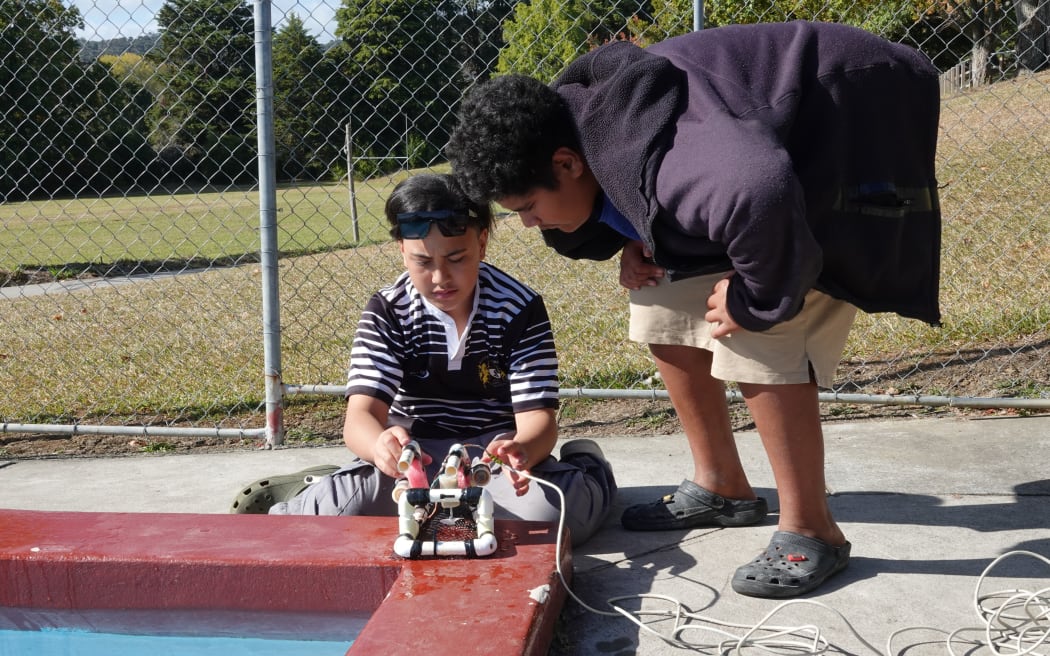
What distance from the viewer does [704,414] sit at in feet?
10.1

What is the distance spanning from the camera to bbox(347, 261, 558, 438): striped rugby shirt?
3.12m

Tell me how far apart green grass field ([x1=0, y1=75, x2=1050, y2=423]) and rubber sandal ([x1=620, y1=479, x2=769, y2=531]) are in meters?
1.62

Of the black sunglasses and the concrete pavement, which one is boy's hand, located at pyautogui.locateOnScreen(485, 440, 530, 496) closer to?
the concrete pavement

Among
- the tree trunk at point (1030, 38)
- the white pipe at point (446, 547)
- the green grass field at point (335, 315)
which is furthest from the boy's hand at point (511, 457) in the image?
the tree trunk at point (1030, 38)

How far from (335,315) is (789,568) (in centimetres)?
520

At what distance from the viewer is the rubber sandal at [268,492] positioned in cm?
332

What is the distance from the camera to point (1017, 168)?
9.21m

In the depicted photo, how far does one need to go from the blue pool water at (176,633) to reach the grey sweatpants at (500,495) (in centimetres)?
48

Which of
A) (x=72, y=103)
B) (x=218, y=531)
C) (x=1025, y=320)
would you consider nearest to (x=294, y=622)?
(x=218, y=531)

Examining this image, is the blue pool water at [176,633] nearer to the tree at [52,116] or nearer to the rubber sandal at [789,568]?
the rubber sandal at [789,568]

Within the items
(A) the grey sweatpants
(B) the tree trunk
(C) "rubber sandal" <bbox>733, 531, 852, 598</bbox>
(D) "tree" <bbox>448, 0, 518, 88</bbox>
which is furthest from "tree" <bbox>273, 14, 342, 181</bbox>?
(B) the tree trunk

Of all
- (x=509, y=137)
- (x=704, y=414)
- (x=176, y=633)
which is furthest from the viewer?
(x=704, y=414)

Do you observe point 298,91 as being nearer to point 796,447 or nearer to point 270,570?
point 270,570

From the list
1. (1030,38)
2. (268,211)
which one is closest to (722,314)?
(268,211)
